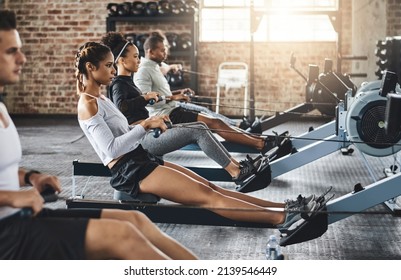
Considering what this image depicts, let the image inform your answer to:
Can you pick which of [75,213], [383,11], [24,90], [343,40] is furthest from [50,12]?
[75,213]

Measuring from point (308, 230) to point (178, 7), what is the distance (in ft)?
20.3

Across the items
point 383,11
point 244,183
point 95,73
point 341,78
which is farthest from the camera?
point 383,11

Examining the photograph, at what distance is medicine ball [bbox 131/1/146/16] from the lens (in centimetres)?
880

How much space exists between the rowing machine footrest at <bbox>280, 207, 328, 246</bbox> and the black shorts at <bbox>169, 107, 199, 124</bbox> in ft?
6.27

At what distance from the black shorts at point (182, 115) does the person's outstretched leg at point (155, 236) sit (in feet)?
8.90

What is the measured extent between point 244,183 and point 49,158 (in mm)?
2493

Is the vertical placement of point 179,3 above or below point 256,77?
above

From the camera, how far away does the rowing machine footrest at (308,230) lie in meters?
2.90

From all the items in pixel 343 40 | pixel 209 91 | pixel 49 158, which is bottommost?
pixel 49 158

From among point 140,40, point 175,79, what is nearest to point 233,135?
point 175,79

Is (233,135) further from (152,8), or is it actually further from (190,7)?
(152,8)

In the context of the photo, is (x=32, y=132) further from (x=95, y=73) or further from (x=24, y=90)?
(x=95, y=73)

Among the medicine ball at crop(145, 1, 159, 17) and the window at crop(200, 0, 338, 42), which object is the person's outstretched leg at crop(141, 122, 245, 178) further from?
the window at crop(200, 0, 338, 42)

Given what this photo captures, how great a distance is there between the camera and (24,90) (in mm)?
9555
